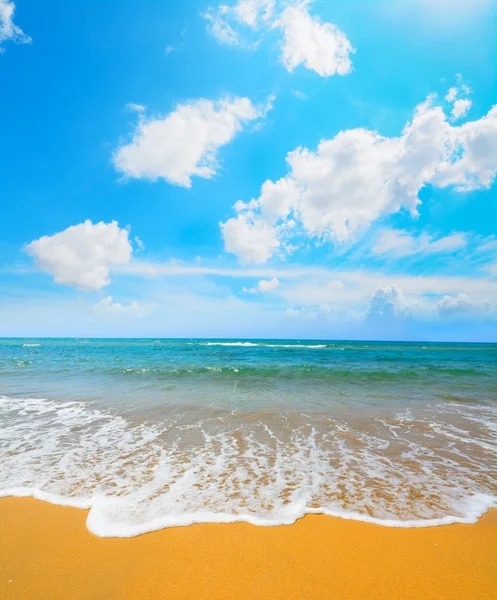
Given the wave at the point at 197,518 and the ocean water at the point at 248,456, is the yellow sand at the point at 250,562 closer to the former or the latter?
the wave at the point at 197,518

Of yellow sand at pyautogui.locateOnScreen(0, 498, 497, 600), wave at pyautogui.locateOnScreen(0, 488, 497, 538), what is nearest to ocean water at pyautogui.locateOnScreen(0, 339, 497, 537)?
wave at pyautogui.locateOnScreen(0, 488, 497, 538)

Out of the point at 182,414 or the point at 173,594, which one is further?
the point at 182,414

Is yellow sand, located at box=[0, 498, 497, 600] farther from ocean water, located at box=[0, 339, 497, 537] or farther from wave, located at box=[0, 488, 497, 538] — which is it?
ocean water, located at box=[0, 339, 497, 537]

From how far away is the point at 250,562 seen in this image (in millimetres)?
2846

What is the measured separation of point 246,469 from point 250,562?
2245 millimetres

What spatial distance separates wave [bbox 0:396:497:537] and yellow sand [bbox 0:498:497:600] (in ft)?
0.72

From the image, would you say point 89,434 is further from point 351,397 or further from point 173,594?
point 351,397

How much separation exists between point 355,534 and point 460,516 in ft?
5.06

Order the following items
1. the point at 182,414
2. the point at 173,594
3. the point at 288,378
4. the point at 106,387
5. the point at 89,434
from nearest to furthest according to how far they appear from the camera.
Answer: the point at 173,594, the point at 89,434, the point at 182,414, the point at 106,387, the point at 288,378

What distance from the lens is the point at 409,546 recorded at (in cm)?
309

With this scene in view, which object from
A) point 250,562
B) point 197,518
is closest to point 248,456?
point 197,518

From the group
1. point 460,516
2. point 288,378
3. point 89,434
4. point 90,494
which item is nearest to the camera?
point 460,516

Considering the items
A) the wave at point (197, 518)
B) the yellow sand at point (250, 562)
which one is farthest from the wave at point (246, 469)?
the yellow sand at point (250, 562)

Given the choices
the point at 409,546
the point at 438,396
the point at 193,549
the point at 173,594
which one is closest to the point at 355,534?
the point at 409,546
